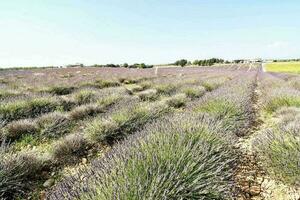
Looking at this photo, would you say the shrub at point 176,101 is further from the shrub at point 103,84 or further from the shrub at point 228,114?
the shrub at point 103,84

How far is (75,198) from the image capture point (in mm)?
2215

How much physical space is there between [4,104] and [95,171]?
5902 millimetres

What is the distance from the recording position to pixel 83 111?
8141mm

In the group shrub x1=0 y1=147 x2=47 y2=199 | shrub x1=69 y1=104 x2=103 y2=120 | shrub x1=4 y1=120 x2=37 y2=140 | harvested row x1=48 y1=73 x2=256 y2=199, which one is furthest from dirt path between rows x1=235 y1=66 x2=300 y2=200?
shrub x1=69 y1=104 x2=103 y2=120

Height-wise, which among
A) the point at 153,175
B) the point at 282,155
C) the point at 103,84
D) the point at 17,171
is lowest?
the point at 103,84

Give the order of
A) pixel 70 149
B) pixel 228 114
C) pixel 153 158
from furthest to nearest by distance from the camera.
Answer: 1. pixel 228 114
2. pixel 70 149
3. pixel 153 158

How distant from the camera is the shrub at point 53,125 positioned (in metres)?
6.28

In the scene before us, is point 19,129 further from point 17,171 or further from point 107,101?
point 107,101

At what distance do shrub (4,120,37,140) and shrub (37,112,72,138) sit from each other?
0.19 m

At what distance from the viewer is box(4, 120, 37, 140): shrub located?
6039 mm

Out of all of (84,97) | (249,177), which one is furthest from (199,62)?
(249,177)

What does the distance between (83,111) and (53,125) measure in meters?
1.68

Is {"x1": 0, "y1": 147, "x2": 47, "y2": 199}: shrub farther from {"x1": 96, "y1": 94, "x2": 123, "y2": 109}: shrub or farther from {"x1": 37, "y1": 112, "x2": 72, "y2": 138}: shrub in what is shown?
{"x1": 96, "y1": 94, "x2": 123, "y2": 109}: shrub

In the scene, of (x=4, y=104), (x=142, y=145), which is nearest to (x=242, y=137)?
(x=142, y=145)
